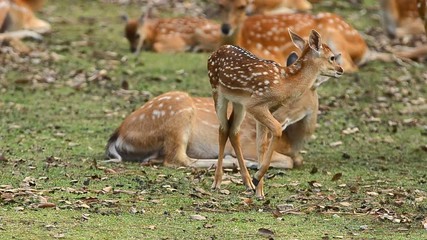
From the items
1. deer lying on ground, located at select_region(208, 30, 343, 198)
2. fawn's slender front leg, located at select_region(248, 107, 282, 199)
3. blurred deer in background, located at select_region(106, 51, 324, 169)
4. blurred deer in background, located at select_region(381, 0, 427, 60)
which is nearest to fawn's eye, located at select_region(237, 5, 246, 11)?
blurred deer in background, located at select_region(106, 51, 324, 169)

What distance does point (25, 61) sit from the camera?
1427 centimetres

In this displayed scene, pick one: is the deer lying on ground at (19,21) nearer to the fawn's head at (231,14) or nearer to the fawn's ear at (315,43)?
the fawn's head at (231,14)

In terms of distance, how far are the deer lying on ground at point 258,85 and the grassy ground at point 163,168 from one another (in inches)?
14.8

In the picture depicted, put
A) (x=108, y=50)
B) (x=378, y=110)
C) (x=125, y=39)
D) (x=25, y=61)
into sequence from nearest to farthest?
(x=378, y=110) → (x=25, y=61) → (x=108, y=50) → (x=125, y=39)

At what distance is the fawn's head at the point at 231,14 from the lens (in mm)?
13250

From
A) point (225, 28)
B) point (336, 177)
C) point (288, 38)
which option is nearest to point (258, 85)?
point (336, 177)

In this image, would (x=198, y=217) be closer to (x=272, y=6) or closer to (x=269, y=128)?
(x=269, y=128)

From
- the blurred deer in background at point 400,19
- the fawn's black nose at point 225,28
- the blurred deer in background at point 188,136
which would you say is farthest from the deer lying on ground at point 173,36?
the blurred deer in background at point 188,136

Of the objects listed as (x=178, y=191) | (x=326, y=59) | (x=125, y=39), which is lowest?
(x=125, y=39)

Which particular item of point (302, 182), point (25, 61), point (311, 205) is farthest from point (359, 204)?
point (25, 61)

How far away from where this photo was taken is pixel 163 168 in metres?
9.20

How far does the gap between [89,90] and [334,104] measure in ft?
8.95

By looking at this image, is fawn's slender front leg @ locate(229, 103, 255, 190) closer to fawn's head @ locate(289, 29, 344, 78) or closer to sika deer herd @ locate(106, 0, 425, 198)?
sika deer herd @ locate(106, 0, 425, 198)

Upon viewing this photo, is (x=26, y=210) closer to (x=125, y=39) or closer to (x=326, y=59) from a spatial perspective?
(x=326, y=59)
